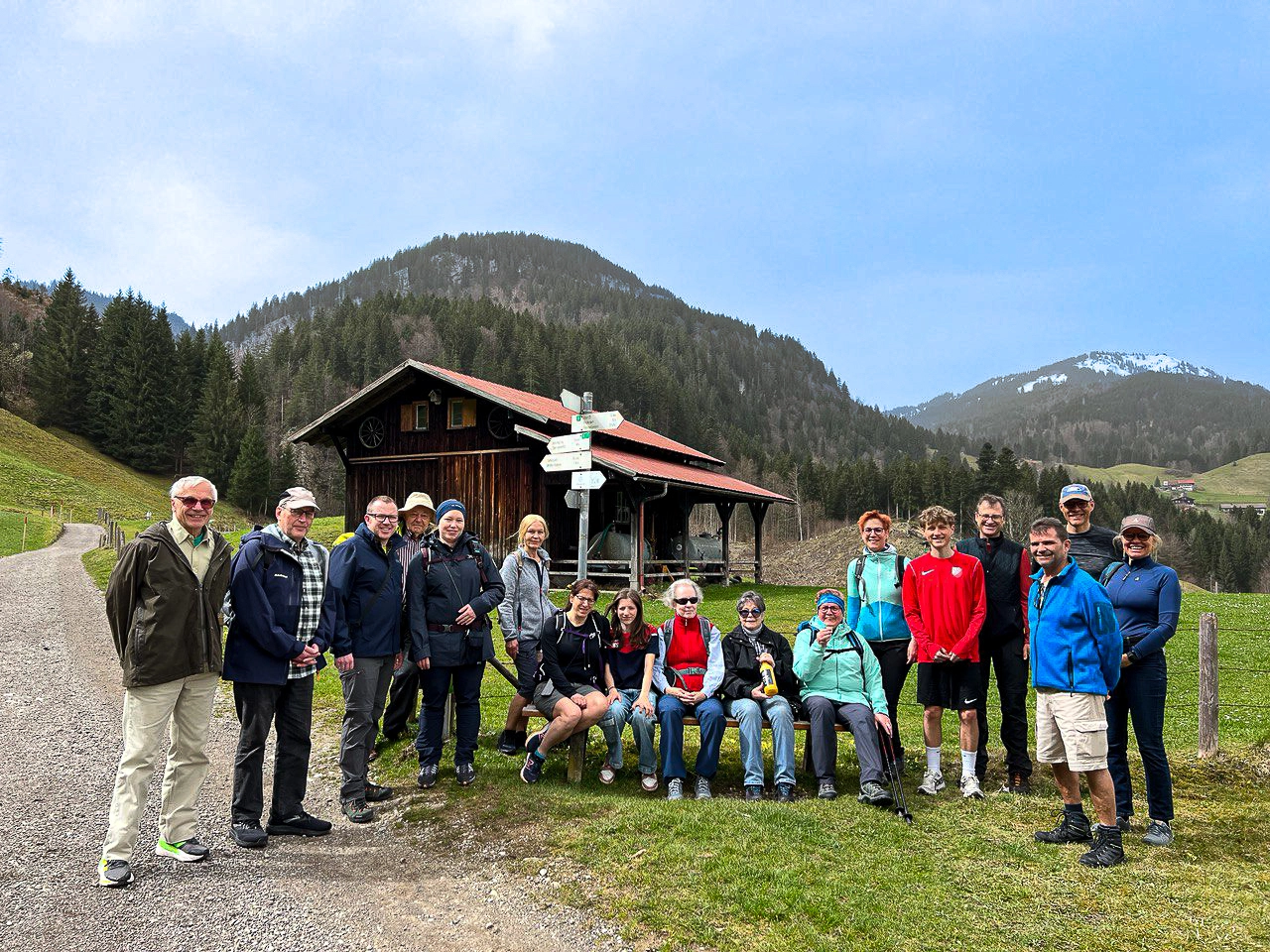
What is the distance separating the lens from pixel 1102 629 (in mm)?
4621

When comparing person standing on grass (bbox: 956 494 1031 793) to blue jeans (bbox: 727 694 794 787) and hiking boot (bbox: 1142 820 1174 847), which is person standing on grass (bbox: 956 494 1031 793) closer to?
hiking boot (bbox: 1142 820 1174 847)

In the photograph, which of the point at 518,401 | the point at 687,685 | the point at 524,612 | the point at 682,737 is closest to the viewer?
→ the point at 682,737

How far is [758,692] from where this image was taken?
19.4ft

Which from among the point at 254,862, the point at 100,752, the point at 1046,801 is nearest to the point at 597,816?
the point at 254,862

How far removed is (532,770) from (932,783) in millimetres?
2990

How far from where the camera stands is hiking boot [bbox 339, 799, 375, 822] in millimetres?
5164

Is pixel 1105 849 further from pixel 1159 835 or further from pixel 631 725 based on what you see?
pixel 631 725

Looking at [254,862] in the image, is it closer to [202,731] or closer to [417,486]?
[202,731]

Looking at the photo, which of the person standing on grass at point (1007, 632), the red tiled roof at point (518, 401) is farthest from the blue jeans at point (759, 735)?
the red tiled roof at point (518, 401)

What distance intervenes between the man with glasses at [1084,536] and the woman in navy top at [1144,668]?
Answer: 0.21 m

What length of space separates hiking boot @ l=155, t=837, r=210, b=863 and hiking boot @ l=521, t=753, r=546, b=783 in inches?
85.2

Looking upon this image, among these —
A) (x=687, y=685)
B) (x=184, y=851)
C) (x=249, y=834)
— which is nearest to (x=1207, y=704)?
(x=687, y=685)

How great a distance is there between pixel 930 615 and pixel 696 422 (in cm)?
8950

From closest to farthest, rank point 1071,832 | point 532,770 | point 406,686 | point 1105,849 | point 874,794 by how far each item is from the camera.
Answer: point 1105,849
point 1071,832
point 874,794
point 532,770
point 406,686
